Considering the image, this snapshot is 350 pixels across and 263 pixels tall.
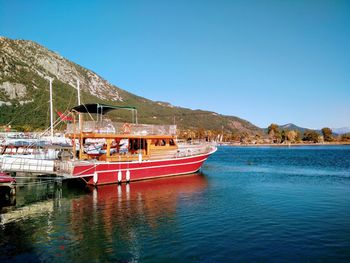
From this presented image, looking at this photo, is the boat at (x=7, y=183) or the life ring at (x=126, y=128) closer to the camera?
the boat at (x=7, y=183)

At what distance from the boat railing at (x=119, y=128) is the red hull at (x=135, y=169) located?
3.68m

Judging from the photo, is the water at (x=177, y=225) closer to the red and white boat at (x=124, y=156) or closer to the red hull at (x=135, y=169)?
the red hull at (x=135, y=169)

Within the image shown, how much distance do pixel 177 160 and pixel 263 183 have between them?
10.2 metres

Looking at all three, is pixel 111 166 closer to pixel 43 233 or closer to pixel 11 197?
pixel 11 197

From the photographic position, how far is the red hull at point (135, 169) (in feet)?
93.1

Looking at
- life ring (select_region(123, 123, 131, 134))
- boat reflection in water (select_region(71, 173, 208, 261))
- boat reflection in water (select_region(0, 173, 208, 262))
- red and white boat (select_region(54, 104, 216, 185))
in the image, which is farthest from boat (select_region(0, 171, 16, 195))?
life ring (select_region(123, 123, 131, 134))

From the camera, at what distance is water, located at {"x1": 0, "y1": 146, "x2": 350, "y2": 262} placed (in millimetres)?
12844

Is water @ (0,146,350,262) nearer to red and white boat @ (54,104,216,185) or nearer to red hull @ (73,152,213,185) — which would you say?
red hull @ (73,152,213,185)

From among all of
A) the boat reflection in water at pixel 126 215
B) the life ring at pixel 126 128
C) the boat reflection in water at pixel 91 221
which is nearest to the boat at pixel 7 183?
the boat reflection in water at pixel 91 221

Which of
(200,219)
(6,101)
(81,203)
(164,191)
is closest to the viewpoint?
(200,219)

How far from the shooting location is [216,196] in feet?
→ 82.9

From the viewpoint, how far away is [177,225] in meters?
16.8

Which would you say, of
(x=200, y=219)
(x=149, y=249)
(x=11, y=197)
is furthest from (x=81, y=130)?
(x=149, y=249)

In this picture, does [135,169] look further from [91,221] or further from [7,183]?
[91,221]
